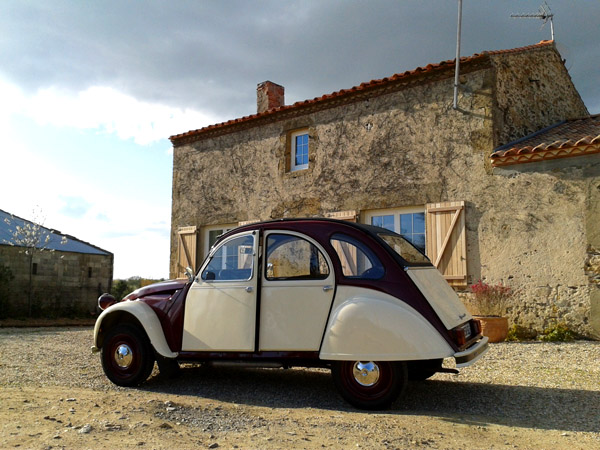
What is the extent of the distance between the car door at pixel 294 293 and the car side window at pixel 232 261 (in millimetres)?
176

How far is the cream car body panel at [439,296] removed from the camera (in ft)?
13.2

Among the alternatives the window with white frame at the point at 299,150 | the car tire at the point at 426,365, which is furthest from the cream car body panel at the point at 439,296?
the window with white frame at the point at 299,150

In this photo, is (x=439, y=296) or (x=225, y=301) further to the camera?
(x=225, y=301)

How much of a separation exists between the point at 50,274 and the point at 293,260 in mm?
15136

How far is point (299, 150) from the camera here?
37.6 feet

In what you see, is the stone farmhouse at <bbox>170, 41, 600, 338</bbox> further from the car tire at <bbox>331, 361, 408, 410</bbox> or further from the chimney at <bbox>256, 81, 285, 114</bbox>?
the car tire at <bbox>331, 361, 408, 410</bbox>

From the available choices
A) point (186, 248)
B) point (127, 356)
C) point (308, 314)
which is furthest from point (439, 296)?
point (186, 248)

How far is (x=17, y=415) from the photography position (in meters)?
3.81

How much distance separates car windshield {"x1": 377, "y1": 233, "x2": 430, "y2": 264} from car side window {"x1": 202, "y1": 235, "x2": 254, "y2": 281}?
1.22 metres

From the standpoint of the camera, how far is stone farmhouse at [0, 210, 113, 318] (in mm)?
15891

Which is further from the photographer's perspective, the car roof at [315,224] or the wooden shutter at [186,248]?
the wooden shutter at [186,248]

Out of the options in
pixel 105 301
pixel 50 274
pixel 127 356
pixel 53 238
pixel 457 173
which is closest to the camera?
pixel 127 356

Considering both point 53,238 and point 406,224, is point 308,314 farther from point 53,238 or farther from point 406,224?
point 53,238

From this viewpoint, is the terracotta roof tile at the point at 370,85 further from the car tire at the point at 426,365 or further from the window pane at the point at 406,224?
the car tire at the point at 426,365
